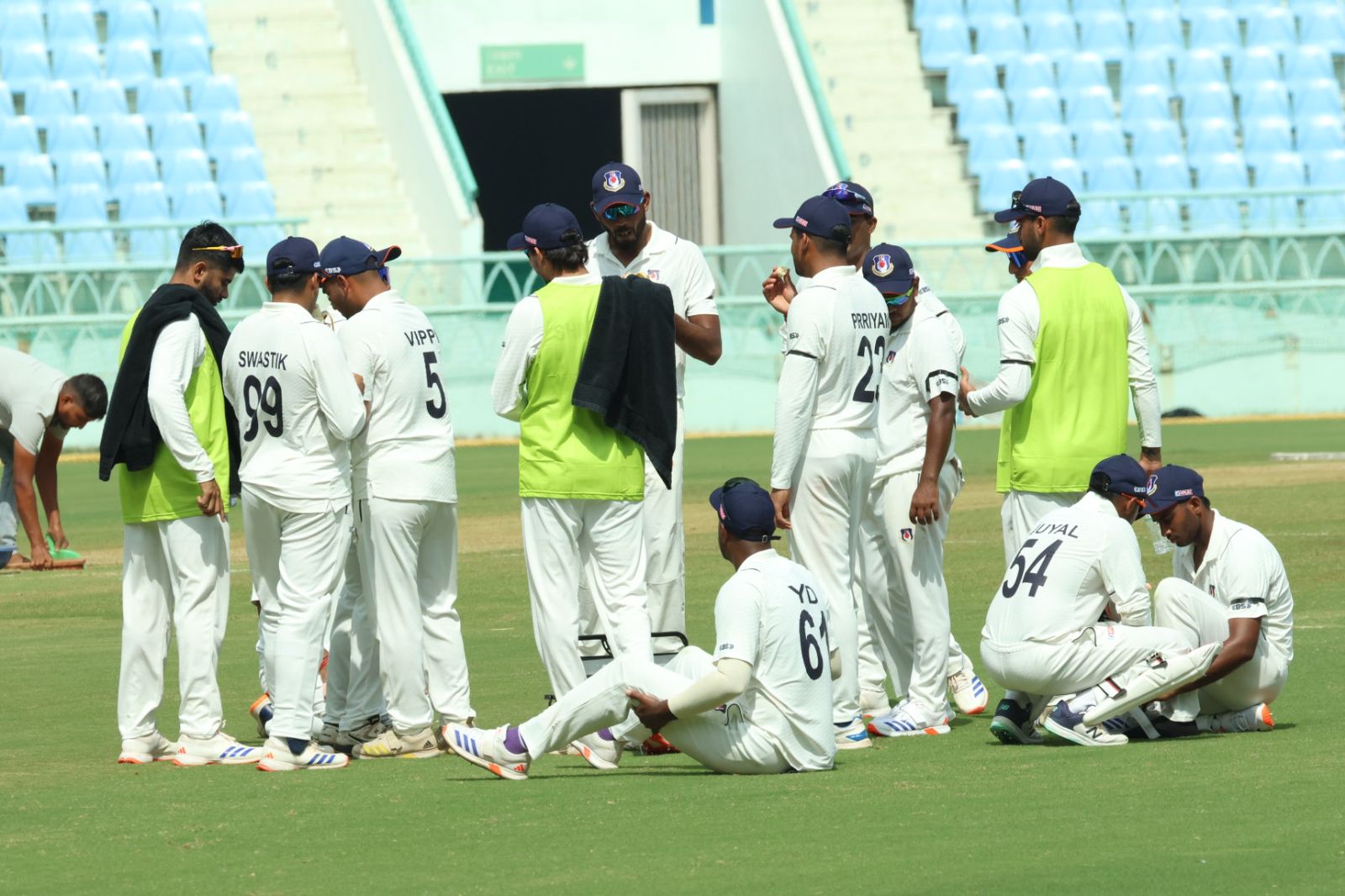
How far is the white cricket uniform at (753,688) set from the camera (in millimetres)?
7152

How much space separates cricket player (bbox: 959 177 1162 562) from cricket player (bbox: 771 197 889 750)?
760 mm

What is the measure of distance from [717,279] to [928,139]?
657 cm

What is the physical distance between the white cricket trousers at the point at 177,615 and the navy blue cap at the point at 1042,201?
12.4 feet

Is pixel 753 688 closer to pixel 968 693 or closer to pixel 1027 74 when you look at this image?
pixel 968 693

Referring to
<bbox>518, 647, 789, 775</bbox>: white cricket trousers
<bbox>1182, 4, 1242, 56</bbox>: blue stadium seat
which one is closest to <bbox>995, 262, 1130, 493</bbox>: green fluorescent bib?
<bbox>518, 647, 789, 775</bbox>: white cricket trousers

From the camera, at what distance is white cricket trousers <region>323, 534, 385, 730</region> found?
8523mm

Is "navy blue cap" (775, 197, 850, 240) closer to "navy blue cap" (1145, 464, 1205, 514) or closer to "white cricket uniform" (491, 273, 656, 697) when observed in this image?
"white cricket uniform" (491, 273, 656, 697)

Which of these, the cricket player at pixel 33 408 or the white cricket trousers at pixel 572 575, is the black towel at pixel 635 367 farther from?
the cricket player at pixel 33 408

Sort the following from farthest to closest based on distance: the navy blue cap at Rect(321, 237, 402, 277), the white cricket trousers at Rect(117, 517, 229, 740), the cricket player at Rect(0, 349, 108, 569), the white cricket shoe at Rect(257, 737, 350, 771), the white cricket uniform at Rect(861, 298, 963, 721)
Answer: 1. the cricket player at Rect(0, 349, 108, 569)
2. the white cricket uniform at Rect(861, 298, 963, 721)
3. the navy blue cap at Rect(321, 237, 402, 277)
4. the white cricket trousers at Rect(117, 517, 229, 740)
5. the white cricket shoe at Rect(257, 737, 350, 771)

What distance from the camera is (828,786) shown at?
709 centimetres

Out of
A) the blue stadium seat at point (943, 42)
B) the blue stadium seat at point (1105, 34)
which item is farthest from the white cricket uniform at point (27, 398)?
the blue stadium seat at point (1105, 34)

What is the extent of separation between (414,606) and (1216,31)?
30.6 m

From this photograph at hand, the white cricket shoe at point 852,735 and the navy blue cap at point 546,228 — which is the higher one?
the navy blue cap at point 546,228

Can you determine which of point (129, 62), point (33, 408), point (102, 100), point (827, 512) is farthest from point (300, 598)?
point (129, 62)
